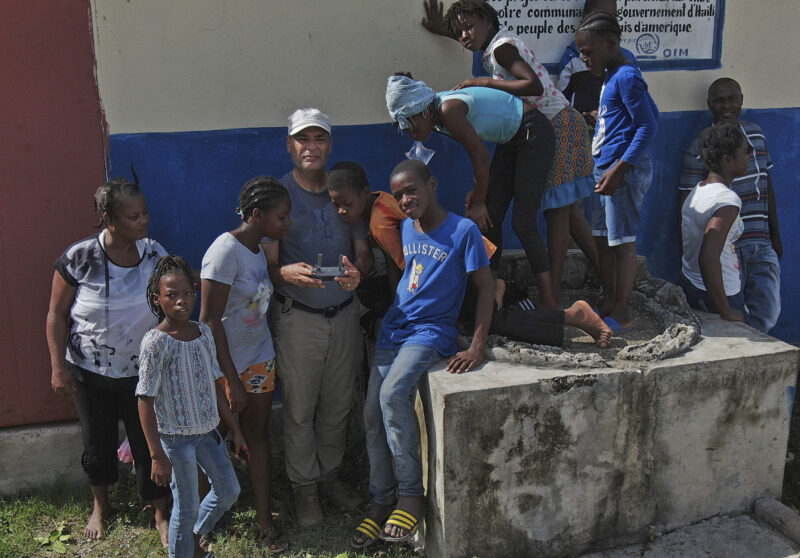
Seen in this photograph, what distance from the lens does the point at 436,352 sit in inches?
128

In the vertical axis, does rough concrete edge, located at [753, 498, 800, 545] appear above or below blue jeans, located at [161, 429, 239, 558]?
below

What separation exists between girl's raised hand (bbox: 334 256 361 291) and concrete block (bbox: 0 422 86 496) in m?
1.74

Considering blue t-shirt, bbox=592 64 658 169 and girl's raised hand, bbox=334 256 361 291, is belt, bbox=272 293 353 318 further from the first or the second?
blue t-shirt, bbox=592 64 658 169

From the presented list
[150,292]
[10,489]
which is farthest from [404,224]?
[10,489]

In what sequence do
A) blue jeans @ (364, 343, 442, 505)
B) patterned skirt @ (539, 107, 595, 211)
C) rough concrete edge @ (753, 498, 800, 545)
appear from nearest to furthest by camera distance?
blue jeans @ (364, 343, 442, 505) → rough concrete edge @ (753, 498, 800, 545) → patterned skirt @ (539, 107, 595, 211)

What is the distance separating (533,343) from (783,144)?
270cm

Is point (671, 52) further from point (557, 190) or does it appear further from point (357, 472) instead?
point (357, 472)

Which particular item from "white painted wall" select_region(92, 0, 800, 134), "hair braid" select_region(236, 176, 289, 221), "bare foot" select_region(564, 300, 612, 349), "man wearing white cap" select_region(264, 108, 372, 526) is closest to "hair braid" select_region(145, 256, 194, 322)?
"hair braid" select_region(236, 176, 289, 221)

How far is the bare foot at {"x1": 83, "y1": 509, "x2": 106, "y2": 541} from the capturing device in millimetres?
3500

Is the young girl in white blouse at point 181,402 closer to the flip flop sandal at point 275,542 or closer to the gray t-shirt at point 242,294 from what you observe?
the gray t-shirt at point 242,294

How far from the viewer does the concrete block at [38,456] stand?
151 inches

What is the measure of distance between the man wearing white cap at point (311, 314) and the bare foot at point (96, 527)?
91cm

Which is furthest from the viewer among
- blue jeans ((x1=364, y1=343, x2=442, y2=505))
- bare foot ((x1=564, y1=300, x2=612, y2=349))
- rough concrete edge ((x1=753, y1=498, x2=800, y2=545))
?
bare foot ((x1=564, y1=300, x2=612, y2=349))

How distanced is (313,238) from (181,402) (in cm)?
97
